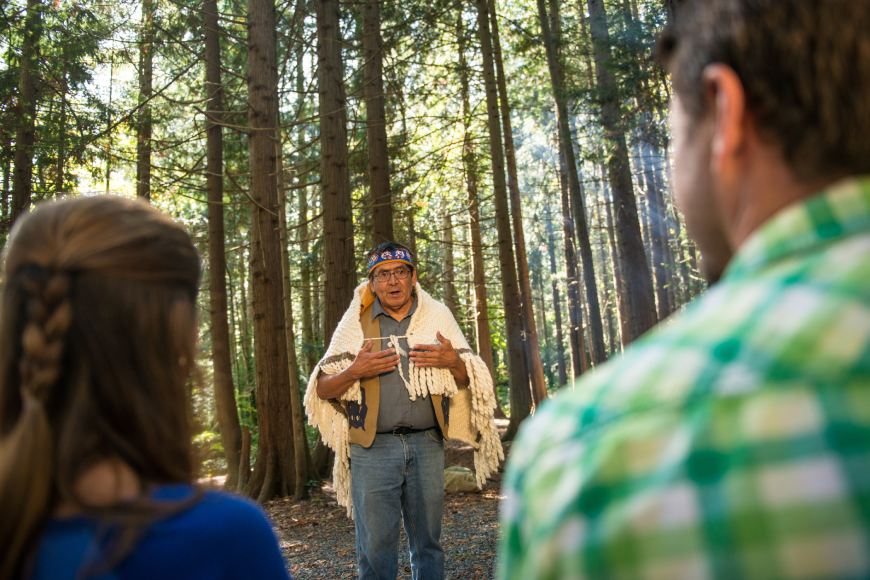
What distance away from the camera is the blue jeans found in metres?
4.71

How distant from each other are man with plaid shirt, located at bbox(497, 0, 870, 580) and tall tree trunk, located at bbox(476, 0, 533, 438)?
46.4 feet

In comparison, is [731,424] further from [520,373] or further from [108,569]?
[520,373]

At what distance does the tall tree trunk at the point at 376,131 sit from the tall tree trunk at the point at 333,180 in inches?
45.1

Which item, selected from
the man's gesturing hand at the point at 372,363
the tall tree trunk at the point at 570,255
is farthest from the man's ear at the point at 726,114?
the tall tree trunk at the point at 570,255

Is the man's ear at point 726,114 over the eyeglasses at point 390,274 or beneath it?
beneath

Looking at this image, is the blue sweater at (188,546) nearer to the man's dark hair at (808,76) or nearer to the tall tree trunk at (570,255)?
the man's dark hair at (808,76)

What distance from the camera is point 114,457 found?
1.39 metres

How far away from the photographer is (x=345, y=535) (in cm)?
911

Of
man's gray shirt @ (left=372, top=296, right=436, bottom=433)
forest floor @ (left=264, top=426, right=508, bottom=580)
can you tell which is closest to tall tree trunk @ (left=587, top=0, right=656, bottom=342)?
forest floor @ (left=264, top=426, right=508, bottom=580)

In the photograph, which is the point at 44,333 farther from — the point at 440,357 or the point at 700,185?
the point at 440,357

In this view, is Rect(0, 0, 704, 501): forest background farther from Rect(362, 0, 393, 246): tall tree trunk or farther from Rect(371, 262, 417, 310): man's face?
Rect(371, 262, 417, 310): man's face

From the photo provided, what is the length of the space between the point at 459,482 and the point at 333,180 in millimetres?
4929

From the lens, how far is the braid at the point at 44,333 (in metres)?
1.33

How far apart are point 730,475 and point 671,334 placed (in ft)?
0.60
